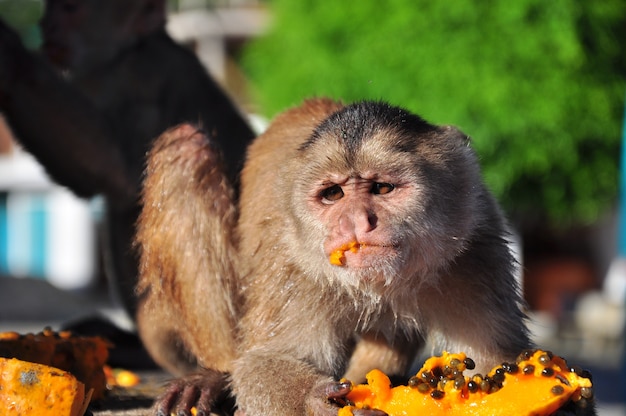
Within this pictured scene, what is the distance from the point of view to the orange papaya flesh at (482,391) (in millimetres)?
3633

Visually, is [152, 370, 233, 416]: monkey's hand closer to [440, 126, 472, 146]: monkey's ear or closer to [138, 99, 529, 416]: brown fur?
[138, 99, 529, 416]: brown fur

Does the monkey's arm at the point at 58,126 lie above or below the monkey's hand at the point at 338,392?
above

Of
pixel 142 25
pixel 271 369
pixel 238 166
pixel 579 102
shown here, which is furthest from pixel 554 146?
pixel 271 369

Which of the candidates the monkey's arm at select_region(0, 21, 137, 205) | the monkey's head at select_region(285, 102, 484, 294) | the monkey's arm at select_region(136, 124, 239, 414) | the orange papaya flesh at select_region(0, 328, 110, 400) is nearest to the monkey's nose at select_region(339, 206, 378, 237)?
the monkey's head at select_region(285, 102, 484, 294)

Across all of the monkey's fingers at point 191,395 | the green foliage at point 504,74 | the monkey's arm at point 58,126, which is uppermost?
the green foliage at point 504,74

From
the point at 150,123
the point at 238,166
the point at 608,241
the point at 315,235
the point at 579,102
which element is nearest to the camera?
the point at 315,235

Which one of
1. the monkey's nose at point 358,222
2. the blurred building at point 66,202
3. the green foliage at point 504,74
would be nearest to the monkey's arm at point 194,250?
the monkey's nose at point 358,222

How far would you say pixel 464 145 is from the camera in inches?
176

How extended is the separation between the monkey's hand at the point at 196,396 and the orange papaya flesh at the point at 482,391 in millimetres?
887

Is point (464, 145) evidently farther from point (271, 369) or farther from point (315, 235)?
point (271, 369)

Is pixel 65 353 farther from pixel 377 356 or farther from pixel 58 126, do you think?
pixel 58 126

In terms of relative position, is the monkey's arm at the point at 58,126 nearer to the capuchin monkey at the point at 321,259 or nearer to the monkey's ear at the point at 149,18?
the monkey's ear at the point at 149,18

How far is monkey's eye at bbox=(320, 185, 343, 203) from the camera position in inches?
157

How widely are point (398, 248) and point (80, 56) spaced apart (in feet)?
13.0
